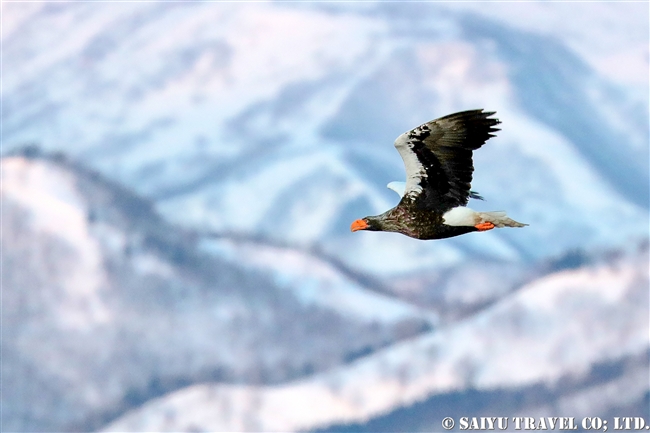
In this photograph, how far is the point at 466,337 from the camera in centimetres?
6894

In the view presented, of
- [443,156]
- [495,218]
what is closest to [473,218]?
[495,218]

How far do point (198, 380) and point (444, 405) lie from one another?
17554mm

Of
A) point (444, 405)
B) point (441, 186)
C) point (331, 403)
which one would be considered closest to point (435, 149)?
point (441, 186)

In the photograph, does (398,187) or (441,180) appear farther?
(398,187)

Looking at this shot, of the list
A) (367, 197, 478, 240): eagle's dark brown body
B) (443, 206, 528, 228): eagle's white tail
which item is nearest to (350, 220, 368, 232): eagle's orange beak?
(367, 197, 478, 240): eagle's dark brown body

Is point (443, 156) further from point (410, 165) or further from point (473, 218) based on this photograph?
point (473, 218)

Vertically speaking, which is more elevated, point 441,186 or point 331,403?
point 331,403

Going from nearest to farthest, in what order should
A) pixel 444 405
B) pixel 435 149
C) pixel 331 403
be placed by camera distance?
pixel 435 149
pixel 444 405
pixel 331 403

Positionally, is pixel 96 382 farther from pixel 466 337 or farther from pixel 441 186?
pixel 441 186

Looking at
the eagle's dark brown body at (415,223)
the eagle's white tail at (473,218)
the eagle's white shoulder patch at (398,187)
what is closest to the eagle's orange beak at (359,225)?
the eagle's dark brown body at (415,223)

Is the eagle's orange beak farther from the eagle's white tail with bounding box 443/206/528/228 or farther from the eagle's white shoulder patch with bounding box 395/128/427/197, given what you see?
the eagle's white tail with bounding box 443/206/528/228

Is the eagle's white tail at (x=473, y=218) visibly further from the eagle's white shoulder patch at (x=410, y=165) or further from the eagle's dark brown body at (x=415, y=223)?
the eagle's white shoulder patch at (x=410, y=165)

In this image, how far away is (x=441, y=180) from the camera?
14312 mm

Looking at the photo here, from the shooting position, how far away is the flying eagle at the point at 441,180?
13.6 meters
